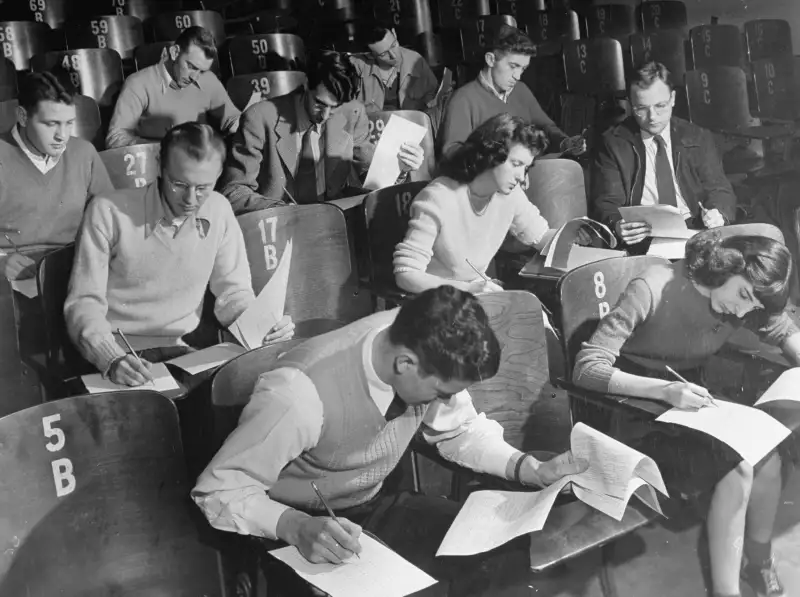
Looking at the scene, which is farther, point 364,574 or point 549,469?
point 549,469

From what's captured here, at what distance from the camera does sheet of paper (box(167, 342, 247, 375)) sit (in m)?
1.72

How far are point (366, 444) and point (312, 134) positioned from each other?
1.04 meters

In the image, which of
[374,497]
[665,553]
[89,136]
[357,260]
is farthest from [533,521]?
[89,136]

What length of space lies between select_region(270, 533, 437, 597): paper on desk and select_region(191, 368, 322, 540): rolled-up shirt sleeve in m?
0.06

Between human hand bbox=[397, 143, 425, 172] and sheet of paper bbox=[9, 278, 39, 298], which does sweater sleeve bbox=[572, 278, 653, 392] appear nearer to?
human hand bbox=[397, 143, 425, 172]

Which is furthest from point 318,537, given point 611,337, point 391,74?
point 391,74

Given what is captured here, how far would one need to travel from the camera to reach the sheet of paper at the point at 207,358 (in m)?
1.72

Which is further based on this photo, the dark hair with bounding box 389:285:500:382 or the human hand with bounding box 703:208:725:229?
the human hand with bounding box 703:208:725:229

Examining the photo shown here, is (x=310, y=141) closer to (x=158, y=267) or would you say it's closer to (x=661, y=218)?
(x=158, y=267)

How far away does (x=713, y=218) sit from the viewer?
199 centimetres

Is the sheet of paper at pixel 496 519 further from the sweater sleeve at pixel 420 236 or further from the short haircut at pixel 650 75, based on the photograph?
the short haircut at pixel 650 75

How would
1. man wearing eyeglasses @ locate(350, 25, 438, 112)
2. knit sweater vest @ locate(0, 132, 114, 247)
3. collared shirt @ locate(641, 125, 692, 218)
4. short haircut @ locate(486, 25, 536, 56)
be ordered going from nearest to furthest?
knit sweater vest @ locate(0, 132, 114, 247), collared shirt @ locate(641, 125, 692, 218), short haircut @ locate(486, 25, 536, 56), man wearing eyeglasses @ locate(350, 25, 438, 112)

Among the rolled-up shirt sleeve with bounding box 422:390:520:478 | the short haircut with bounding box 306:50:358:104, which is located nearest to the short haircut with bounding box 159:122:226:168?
the short haircut with bounding box 306:50:358:104

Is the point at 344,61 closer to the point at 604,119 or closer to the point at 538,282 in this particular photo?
the point at 604,119
